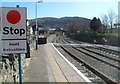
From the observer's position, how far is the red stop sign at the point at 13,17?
13.0 ft

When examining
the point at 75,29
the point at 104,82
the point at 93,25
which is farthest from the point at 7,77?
the point at 75,29

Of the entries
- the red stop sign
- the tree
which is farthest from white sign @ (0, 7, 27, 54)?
the tree

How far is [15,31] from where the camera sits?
4.06m

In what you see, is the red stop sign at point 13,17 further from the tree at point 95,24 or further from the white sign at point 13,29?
the tree at point 95,24

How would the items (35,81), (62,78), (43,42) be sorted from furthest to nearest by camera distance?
(43,42), (62,78), (35,81)

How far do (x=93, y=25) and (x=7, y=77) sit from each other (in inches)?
3071

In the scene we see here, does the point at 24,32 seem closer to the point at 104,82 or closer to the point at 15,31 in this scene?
the point at 15,31

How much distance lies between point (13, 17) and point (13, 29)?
0.87ft

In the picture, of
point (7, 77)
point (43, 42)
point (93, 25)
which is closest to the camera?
point (7, 77)

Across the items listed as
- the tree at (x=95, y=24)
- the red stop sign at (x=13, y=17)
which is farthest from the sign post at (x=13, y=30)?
the tree at (x=95, y=24)

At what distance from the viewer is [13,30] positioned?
4.04 m

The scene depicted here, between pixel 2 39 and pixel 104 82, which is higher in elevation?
pixel 2 39

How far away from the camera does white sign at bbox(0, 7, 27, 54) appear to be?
3.96 metres

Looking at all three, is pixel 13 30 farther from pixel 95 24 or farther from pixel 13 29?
pixel 95 24
